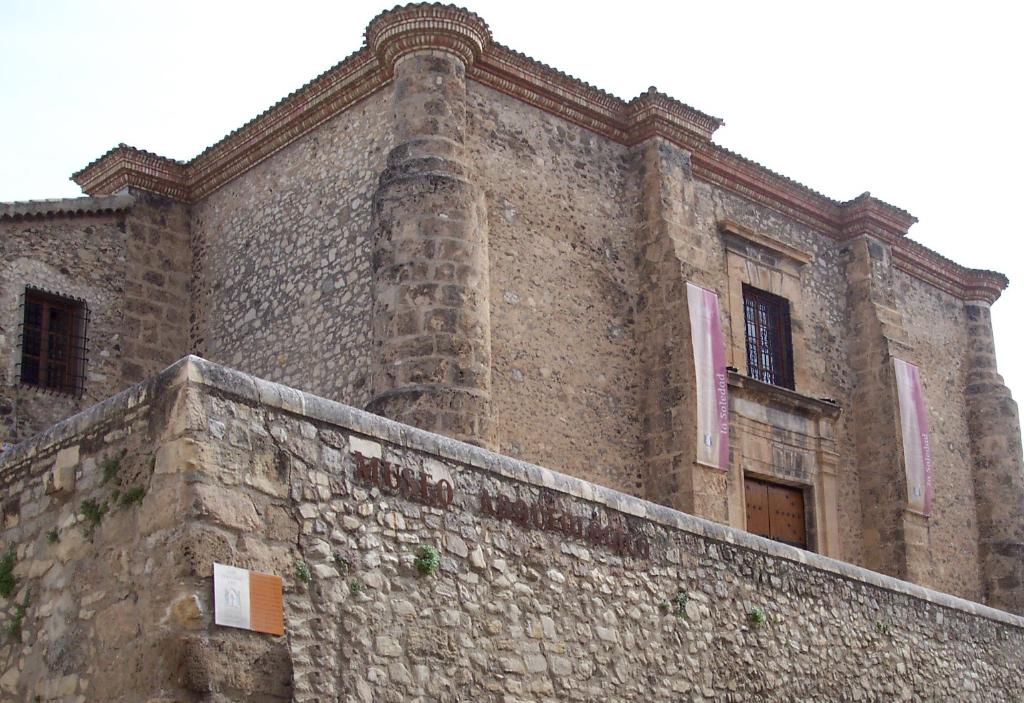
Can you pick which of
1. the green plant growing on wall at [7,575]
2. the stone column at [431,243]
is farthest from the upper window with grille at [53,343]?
the green plant growing on wall at [7,575]

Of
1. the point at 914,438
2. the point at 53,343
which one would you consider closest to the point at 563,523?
the point at 53,343

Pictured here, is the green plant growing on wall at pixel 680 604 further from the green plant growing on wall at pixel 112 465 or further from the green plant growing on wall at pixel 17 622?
the green plant growing on wall at pixel 17 622

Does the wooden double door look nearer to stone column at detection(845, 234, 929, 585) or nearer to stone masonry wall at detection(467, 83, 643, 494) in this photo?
stone column at detection(845, 234, 929, 585)

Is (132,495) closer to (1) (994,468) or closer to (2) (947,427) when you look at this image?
(2) (947,427)

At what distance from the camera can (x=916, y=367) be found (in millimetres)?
18156

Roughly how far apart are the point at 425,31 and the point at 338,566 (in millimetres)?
7546

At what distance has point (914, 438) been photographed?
17.7 m

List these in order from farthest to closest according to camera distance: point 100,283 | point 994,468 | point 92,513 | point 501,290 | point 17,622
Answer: point 994,468 < point 100,283 < point 501,290 < point 17,622 < point 92,513

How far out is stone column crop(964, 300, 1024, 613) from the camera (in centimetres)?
1900

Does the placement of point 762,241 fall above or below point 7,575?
above

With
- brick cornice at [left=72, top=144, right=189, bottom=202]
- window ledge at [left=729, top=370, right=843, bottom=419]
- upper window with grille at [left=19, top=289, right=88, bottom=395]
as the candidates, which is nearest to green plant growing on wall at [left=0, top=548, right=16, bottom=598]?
upper window with grille at [left=19, top=289, right=88, bottom=395]

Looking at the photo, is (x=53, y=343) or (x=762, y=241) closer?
(x=53, y=343)

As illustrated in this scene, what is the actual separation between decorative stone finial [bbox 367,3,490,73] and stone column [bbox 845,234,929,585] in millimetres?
7192

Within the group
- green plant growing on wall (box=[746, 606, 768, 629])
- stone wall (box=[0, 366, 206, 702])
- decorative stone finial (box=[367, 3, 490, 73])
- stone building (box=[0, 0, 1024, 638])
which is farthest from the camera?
decorative stone finial (box=[367, 3, 490, 73])
